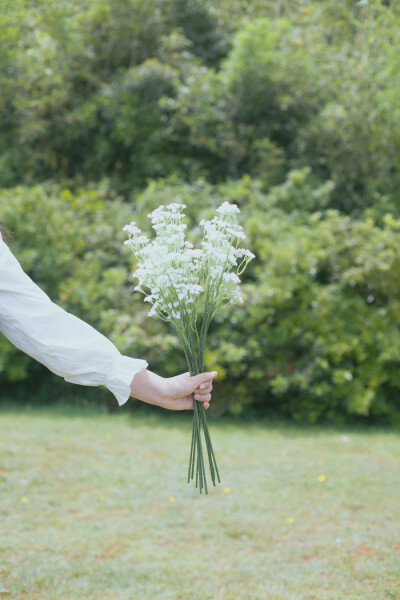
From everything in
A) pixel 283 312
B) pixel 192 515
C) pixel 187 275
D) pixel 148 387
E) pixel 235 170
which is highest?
pixel 235 170

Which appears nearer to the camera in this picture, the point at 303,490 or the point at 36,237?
the point at 303,490

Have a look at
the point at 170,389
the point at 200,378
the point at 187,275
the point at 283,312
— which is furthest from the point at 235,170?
the point at 170,389

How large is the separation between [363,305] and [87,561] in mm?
4094

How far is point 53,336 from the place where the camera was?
72.1 inches

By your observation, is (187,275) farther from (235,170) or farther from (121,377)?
(235,170)

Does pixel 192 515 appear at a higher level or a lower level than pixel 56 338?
lower

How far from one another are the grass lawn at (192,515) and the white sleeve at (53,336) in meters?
1.62

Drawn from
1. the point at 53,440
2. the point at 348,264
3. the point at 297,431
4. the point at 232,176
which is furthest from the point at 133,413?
the point at 232,176

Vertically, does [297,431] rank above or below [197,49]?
below

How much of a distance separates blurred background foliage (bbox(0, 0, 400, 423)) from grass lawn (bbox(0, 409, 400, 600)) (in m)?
0.81

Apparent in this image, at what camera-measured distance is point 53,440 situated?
5.57 meters

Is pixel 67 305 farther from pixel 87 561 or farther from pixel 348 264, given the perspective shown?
pixel 87 561

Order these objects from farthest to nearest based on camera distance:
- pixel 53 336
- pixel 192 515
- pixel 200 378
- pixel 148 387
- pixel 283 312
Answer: pixel 283 312, pixel 192 515, pixel 200 378, pixel 148 387, pixel 53 336

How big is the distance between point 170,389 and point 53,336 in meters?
0.43
